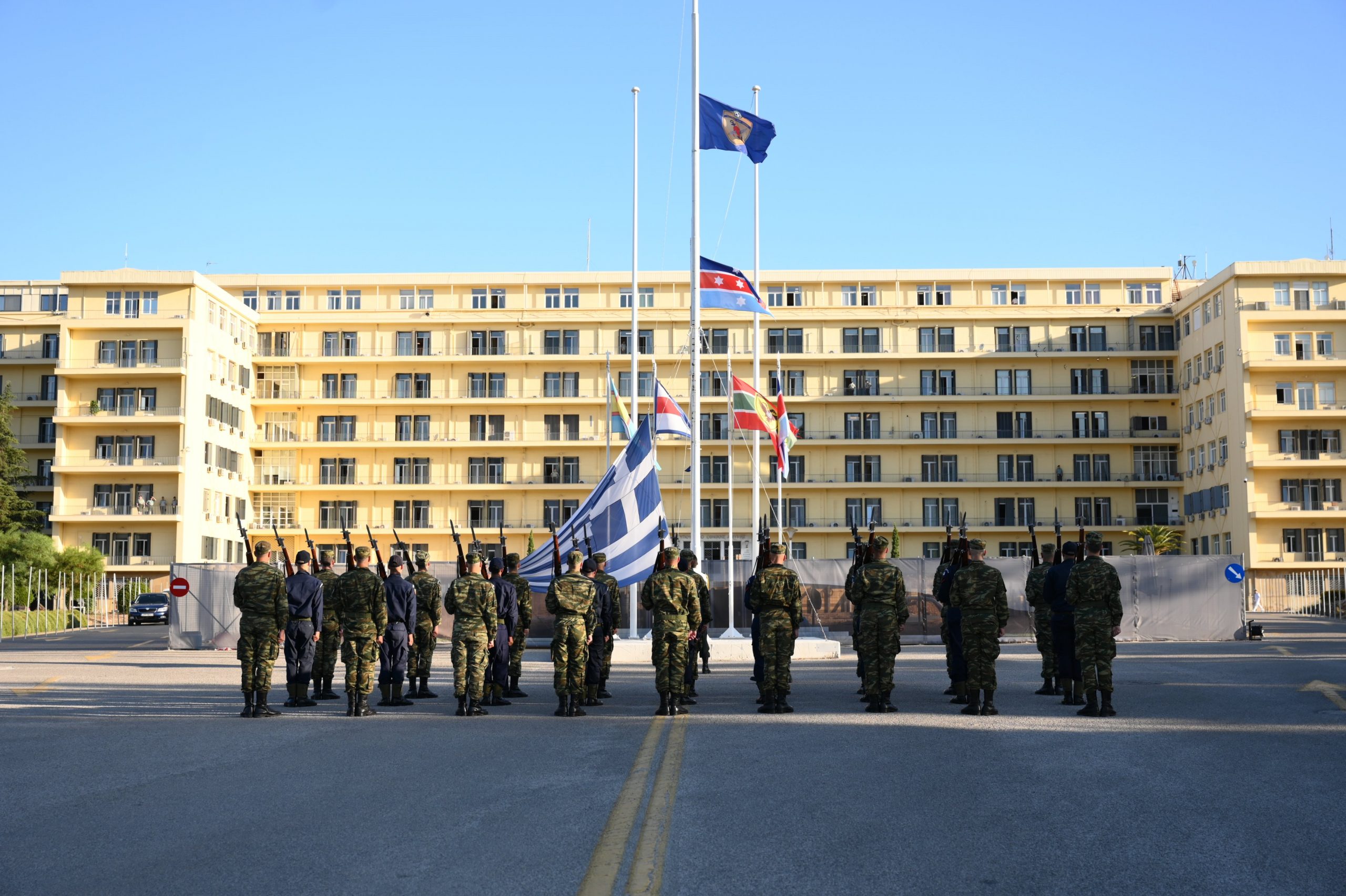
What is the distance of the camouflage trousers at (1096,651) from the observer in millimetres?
13227


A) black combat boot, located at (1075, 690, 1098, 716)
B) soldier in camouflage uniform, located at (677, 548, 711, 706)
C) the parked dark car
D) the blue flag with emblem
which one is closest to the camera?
black combat boot, located at (1075, 690, 1098, 716)

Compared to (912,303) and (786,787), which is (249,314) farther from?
(786,787)

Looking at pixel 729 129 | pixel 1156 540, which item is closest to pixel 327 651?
pixel 729 129

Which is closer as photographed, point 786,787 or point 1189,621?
point 786,787

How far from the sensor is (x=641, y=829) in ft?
24.3

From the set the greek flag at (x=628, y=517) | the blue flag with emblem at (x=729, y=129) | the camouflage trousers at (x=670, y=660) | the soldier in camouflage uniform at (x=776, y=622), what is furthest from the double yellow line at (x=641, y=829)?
the blue flag with emblem at (x=729, y=129)

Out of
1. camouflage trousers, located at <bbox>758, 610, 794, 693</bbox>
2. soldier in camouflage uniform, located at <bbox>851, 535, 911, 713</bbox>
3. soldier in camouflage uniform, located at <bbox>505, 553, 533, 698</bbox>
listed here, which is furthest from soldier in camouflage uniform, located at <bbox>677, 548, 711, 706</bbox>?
soldier in camouflage uniform, located at <bbox>505, 553, 533, 698</bbox>

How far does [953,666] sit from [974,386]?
61.4m

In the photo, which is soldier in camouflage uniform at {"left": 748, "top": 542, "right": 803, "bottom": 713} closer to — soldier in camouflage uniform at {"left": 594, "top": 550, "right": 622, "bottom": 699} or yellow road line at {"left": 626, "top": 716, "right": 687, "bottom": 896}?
soldier in camouflage uniform at {"left": 594, "top": 550, "right": 622, "bottom": 699}

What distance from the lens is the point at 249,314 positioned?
7481 cm

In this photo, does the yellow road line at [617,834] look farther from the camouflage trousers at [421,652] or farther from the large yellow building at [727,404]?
the large yellow building at [727,404]

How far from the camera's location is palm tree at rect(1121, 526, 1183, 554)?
69938 mm

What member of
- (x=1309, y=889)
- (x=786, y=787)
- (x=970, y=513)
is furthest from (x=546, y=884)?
(x=970, y=513)

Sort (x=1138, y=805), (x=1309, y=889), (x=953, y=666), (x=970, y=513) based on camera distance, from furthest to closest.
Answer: (x=970, y=513) < (x=953, y=666) < (x=1138, y=805) < (x=1309, y=889)
